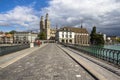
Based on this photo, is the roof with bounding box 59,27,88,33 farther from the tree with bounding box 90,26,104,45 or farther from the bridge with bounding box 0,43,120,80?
the bridge with bounding box 0,43,120,80

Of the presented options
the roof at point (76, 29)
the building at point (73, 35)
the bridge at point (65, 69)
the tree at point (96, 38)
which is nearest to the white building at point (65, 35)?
the building at point (73, 35)

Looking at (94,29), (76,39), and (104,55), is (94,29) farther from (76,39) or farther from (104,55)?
(104,55)

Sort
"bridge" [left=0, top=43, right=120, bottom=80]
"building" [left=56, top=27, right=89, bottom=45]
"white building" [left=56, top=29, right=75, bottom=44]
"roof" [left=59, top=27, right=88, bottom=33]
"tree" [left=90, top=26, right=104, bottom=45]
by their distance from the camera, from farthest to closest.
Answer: "roof" [left=59, top=27, right=88, bottom=33], "building" [left=56, top=27, right=89, bottom=45], "white building" [left=56, top=29, right=75, bottom=44], "tree" [left=90, top=26, right=104, bottom=45], "bridge" [left=0, top=43, right=120, bottom=80]

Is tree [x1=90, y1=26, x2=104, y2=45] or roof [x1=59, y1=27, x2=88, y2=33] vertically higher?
roof [x1=59, y1=27, x2=88, y2=33]

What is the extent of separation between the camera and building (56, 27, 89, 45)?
169750 mm

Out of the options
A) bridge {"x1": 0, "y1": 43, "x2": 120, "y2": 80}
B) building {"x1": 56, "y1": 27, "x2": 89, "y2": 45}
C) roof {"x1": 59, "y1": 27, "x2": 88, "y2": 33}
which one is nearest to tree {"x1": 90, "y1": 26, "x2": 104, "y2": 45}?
building {"x1": 56, "y1": 27, "x2": 89, "y2": 45}

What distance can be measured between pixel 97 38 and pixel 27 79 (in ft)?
→ 379

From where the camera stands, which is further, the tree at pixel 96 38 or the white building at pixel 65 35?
the white building at pixel 65 35

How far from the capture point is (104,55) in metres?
19.5

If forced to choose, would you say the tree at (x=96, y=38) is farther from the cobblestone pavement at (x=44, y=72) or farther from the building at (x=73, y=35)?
the cobblestone pavement at (x=44, y=72)

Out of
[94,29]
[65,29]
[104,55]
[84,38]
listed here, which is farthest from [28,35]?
[104,55]

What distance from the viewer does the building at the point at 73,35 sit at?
169750mm

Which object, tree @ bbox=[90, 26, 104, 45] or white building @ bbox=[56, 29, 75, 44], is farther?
white building @ bbox=[56, 29, 75, 44]

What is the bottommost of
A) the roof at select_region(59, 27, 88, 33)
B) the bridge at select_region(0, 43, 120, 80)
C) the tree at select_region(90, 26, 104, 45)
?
the bridge at select_region(0, 43, 120, 80)
